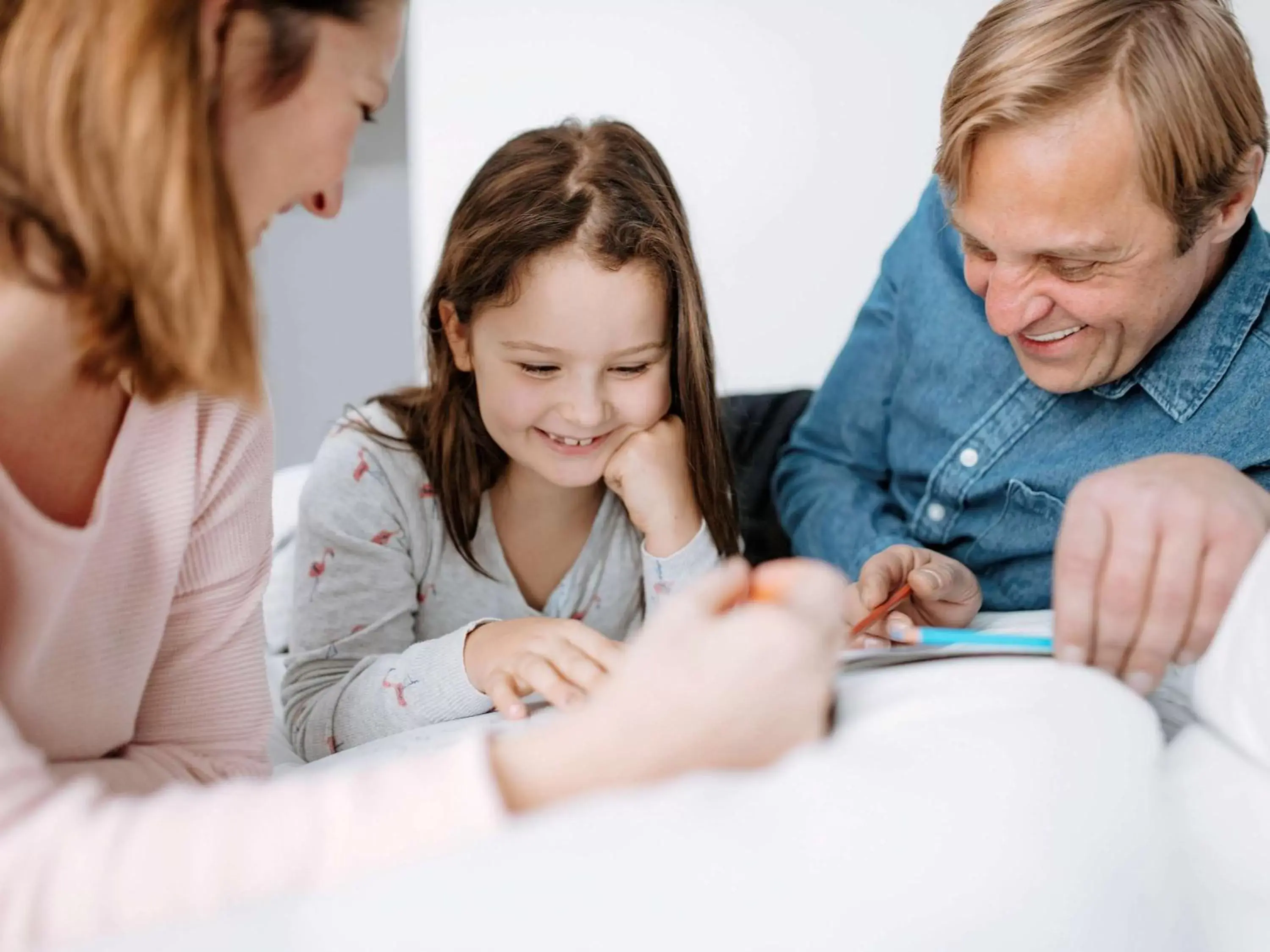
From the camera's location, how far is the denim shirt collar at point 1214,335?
99 cm

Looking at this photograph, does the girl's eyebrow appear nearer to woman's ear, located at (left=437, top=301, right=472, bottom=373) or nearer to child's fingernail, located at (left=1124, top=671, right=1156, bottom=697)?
woman's ear, located at (left=437, top=301, right=472, bottom=373)

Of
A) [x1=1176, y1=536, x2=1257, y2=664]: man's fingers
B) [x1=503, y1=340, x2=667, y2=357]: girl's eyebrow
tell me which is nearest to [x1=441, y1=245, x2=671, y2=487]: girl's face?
[x1=503, y1=340, x2=667, y2=357]: girl's eyebrow

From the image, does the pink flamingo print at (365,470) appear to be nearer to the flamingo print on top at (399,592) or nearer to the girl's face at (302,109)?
the flamingo print on top at (399,592)

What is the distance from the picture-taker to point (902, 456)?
122cm

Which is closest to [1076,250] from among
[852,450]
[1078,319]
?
[1078,319]

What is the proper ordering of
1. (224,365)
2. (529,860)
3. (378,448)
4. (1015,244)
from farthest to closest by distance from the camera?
(378,448)
(1015,244)
(224,365)
(529,860)

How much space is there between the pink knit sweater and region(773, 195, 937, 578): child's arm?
1.94ft

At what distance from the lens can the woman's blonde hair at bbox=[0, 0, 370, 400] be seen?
0.50 metres

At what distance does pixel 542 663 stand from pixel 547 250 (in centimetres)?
39

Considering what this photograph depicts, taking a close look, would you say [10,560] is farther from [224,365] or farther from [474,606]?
[474,606]

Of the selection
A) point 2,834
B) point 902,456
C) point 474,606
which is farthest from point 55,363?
point 902,456

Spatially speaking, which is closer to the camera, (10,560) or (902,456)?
(10,560)

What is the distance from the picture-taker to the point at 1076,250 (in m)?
0.90

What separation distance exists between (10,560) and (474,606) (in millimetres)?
599
